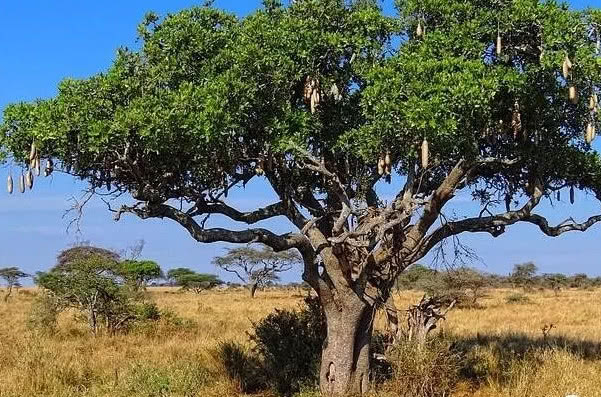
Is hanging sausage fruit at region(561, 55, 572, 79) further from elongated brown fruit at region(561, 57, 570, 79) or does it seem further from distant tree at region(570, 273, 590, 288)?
distant tree at region(570, 273, 590, 288)

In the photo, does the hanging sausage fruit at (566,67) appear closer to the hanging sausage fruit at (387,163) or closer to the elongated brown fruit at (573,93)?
the elongated brown fruit at (573,93)

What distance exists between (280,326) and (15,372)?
4.39 m

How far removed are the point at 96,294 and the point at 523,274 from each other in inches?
2395

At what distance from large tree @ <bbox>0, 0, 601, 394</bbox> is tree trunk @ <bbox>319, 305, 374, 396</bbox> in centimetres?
2

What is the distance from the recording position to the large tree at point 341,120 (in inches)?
365

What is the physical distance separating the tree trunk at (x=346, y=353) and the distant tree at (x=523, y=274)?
64.3 metres

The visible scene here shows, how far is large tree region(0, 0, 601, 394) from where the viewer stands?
30.4 feet

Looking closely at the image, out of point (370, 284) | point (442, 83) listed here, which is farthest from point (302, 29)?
point (370, 284)

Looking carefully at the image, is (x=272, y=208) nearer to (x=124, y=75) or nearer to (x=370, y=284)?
(x=370, y=284)

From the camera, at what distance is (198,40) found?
10.2 meters

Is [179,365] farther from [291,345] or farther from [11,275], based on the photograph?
[11,275]

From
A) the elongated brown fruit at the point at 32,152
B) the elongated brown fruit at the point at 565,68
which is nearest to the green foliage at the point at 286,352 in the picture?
the elongated brown fruit at the point at 32,152

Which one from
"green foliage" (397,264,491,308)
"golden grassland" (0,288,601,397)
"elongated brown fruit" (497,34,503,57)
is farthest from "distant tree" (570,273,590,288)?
"elongated brown fruit" (497,34,503,57)

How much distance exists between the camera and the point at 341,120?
1095 centimetres
